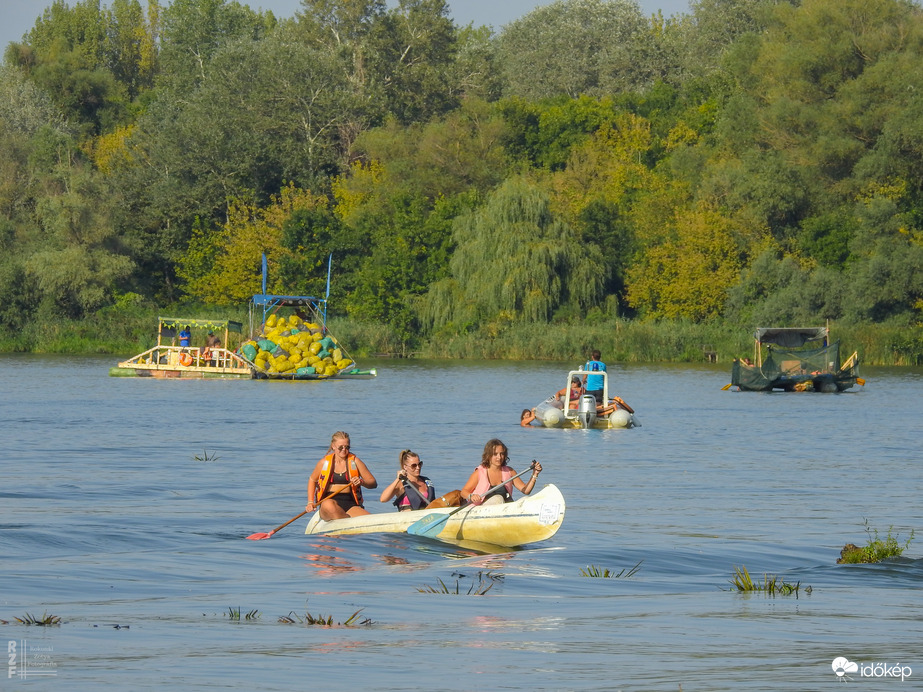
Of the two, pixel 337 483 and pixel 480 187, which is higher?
A: pixel 480 187

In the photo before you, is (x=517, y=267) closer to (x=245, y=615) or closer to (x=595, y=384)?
(x=595, y=384)

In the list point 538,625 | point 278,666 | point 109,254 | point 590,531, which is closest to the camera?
point 278,666

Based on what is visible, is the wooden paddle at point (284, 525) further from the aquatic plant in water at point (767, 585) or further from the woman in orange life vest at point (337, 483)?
the aquatic plant in water at point (767, 585)

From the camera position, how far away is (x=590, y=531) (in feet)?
61.5

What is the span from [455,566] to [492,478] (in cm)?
174

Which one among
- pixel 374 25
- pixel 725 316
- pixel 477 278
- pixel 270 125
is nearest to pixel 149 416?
pixel 477 278

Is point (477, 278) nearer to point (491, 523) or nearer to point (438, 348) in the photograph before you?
point (438, 348)

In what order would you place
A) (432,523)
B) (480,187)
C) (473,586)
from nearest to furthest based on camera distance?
(473,586) → (432,523) → (480,187)

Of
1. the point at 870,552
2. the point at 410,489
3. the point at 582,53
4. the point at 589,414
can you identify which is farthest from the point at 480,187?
the point at 870,552

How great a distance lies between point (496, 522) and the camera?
16422mm

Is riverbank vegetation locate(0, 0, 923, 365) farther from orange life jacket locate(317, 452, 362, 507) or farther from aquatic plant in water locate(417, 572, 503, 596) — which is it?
aquatic plant in water locate(417, 572, 503, 596)

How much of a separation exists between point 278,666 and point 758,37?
73733 mm

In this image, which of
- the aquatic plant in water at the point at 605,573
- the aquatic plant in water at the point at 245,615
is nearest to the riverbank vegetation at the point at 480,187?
the aquatic plant in water at the point at 605,573

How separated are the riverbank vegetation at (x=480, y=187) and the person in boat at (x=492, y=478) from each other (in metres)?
50.2
